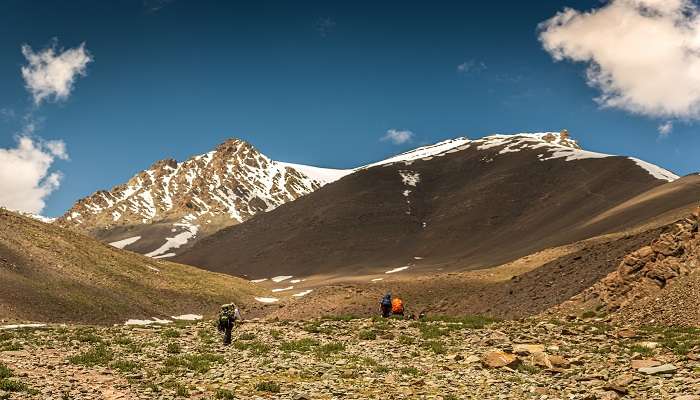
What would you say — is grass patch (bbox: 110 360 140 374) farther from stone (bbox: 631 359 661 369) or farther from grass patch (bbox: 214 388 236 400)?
stone (bbox: 631 359 661 369)

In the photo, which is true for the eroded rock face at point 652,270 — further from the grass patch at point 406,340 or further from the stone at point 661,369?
the stone at point 661,369

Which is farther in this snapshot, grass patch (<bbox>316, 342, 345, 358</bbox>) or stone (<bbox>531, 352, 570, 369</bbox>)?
grass patch (<bbox>316, 342, 345, 358</bbox>)

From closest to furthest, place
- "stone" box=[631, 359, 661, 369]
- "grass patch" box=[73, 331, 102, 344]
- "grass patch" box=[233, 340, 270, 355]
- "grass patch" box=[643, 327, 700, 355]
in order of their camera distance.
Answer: "stone" box=[631, 359, 661, 369] → "grass patch" box=[643, 327, 700, 355] → "grass patch" box=[233, 340, 270, 355] → "grass patch" box=[73, 331, 102, 344]

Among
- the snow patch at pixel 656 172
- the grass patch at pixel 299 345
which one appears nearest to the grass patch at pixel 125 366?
the grass patch at pixel 299 345

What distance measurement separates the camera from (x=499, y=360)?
20516 millimetres

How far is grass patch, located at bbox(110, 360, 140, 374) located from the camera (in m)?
22.3

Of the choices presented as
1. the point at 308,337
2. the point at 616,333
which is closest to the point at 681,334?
the point at 616,333

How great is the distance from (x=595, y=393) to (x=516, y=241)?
12841 cm

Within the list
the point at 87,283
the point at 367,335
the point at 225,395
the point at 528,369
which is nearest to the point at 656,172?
the point at 87,283

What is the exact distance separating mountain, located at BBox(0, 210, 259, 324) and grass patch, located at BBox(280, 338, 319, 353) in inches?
1430

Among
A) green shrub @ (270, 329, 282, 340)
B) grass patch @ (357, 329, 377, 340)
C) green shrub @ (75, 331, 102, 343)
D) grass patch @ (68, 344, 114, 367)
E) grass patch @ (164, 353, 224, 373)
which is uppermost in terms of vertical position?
green shrub @ (75, 331, 102, 343)

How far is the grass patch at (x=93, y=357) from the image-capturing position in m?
23.6

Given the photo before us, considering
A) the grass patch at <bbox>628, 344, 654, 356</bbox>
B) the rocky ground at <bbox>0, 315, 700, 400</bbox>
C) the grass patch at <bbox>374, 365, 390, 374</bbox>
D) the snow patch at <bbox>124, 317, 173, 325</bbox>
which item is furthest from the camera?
the snow patch at <bbox>124, 317, 173, 325</bbox>

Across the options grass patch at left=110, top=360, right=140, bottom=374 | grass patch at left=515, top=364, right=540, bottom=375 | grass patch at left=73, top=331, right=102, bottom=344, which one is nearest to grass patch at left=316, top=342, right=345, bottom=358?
grass patch at left=110, top=360, right=140, bottom=374
